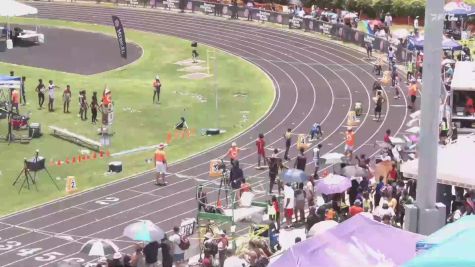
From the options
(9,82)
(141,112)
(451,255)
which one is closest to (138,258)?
(451,255)

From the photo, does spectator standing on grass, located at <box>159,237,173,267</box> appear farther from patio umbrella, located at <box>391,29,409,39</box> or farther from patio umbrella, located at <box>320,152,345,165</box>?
patio umbrella, located at <box>391,29,409,39</box>

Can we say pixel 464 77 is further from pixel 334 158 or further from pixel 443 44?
pixel 443 44

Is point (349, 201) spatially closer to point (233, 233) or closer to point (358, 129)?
point (233, 233)

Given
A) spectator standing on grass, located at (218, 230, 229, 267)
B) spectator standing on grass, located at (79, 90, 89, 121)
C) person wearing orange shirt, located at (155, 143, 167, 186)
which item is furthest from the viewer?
spectator standing on grass, located at (79, 90, 89, 121)

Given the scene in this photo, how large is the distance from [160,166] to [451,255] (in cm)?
1996

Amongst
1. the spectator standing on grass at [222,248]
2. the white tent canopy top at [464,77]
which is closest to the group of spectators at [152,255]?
the spectator standing on grass at [222,248]

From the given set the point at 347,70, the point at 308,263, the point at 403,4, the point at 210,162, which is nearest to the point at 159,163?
the point at 210,162

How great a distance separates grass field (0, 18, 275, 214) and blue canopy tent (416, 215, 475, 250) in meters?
17.9

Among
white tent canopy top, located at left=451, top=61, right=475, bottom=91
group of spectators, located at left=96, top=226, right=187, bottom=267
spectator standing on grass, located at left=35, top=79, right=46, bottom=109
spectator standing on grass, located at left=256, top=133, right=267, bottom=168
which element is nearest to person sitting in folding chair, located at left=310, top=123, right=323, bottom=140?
spectator standing on grass, located at left=256, top=133, right=267, bottom=168

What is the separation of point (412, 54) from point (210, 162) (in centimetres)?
1916

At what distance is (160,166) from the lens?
33062 millimetres

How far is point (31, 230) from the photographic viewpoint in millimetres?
29141

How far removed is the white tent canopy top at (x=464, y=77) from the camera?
35438 mm

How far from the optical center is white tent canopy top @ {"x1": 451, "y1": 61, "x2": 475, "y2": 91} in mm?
35438
